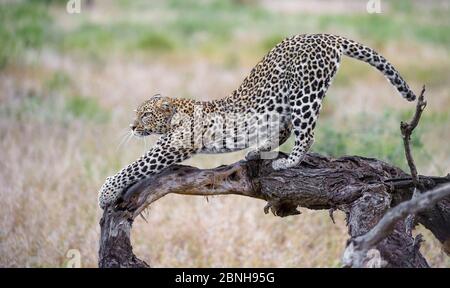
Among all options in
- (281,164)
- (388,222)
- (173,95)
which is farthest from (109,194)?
(173,95)

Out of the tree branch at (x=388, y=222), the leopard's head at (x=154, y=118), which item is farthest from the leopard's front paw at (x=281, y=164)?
the tree branch at (x=388, y=222)

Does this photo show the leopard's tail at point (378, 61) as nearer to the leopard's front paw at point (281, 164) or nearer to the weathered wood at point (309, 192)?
the weathered wood at point (309, 192)

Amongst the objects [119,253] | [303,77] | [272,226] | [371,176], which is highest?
[303,77]

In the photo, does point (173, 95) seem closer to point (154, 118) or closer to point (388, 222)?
point (154, 118)

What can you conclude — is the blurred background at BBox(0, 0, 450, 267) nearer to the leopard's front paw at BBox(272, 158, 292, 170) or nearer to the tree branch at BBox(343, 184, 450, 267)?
the leopard's front paw at BBox(272, 158, 292, 170)

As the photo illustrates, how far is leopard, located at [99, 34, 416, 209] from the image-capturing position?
24.1 ft

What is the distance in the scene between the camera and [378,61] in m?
7.59

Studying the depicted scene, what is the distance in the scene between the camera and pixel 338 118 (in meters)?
17.9

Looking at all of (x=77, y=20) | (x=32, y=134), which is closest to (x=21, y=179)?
(x=32, y=134)

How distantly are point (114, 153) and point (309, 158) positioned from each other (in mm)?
7554

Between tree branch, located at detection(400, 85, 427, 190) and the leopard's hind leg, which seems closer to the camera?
tree branch, located at detection(400, 85, 427, 190)

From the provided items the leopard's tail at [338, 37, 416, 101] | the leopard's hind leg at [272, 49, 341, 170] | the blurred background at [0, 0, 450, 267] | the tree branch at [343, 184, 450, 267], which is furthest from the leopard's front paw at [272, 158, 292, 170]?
the blurred background at [0, 0, 450, 267]

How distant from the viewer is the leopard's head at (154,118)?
7.38 metres

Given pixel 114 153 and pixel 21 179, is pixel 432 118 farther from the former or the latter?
pixel 21 179
